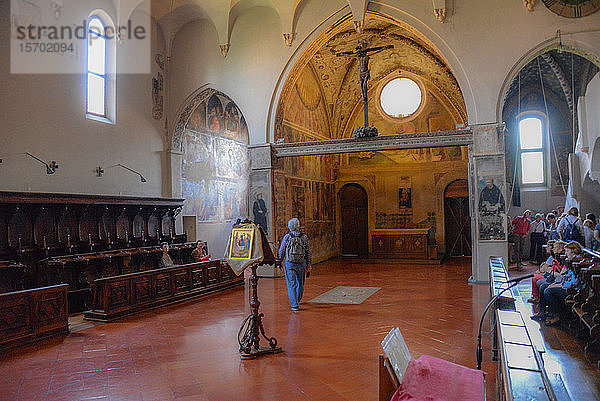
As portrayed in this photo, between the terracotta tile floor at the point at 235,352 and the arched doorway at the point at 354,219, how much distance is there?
9301 mm

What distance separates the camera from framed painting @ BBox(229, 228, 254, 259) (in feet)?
19.3

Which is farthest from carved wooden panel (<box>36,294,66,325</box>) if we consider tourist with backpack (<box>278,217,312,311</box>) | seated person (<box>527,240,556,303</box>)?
seated person (<box>527,240,556,303</box>)

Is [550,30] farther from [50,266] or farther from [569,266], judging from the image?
[50,266]

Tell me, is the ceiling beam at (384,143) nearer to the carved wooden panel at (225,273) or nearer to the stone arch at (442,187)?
the carved wooden panel at (225,273)

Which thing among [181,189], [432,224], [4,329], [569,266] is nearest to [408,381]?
[569,266]

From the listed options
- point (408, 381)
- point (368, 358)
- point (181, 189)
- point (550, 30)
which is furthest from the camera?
point (181, 189)

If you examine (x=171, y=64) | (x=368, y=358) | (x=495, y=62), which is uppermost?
(x=171, y=64)

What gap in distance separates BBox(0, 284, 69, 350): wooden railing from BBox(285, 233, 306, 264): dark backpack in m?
3.65

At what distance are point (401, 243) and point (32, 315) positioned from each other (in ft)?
43.3

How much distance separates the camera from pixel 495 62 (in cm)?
1170

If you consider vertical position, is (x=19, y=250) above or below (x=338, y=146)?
below

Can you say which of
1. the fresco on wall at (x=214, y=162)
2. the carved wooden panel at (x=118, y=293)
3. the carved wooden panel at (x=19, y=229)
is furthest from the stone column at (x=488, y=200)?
the carved wooden panel at (x=19, y=229)

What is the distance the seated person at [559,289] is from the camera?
661 cm

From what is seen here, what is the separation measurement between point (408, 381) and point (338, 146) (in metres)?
→ 11.0
